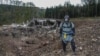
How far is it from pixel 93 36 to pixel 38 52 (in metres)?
3.31

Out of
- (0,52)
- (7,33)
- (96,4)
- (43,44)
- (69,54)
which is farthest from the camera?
(96,4)

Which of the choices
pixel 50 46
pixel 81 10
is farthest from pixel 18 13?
pixel 50 46

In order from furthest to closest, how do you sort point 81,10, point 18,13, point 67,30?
point 18,13, point 81,10, point 67,30

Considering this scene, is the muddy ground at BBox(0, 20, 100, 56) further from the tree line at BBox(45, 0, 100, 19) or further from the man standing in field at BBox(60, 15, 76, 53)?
the tree line at BBox(45, 0, 100, 19)

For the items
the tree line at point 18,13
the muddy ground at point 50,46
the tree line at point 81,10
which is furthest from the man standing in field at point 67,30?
the tree line at point 18,13

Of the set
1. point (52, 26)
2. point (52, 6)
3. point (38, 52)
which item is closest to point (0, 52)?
point (38, 52)

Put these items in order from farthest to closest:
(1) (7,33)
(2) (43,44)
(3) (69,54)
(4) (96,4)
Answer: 1. (4) (96,4)
2. (1) (7,33)
3. (2) (43,44)
4. (3) (69,54)

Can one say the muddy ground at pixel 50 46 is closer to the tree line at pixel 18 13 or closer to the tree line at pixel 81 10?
the tree line at pixel 81 10

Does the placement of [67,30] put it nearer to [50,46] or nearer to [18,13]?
[50,46]

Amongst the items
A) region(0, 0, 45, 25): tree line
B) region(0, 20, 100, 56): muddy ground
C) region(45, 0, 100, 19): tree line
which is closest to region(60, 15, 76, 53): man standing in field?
region(0, 20, 100, 56): muddy ground

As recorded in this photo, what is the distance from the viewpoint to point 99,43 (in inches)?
474

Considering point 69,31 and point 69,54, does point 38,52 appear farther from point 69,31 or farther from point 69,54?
point 69,31

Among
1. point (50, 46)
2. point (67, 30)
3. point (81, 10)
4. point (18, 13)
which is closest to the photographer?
point (67, 30)

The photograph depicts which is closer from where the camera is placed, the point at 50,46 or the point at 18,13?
the point at 50,46
